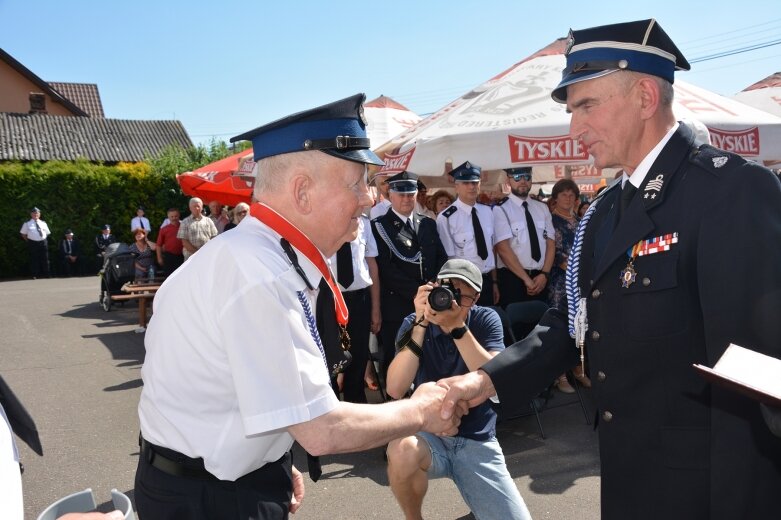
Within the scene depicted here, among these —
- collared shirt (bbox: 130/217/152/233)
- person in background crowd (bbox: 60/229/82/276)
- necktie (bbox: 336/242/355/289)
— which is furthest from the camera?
person in background crowd (bbox: 60/229/82/276)

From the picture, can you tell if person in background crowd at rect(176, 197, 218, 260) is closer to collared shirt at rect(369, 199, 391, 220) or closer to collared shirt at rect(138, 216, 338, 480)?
collared shirt at rect(369, 199, 391, 220)

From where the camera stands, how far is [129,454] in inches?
205

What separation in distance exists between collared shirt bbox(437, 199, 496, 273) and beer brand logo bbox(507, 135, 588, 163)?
4.13 feet

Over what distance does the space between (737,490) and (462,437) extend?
72.9 inches

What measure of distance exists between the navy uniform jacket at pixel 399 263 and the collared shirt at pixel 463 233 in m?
0.46

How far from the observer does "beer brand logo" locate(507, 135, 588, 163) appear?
229 inches

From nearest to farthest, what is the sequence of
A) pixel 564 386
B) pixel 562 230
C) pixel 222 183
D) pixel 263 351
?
pixel 263 351
pixel 564 386
pixel 562 230
pixel 222 183

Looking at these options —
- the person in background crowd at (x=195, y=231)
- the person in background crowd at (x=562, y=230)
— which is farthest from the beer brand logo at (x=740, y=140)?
the person in background crowd at (x=195, y=231)

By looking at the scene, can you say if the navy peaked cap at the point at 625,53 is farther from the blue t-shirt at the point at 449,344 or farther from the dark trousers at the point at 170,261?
the dark trousers at the point at 170,261

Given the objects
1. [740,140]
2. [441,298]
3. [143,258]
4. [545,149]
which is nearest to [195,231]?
[143,258]

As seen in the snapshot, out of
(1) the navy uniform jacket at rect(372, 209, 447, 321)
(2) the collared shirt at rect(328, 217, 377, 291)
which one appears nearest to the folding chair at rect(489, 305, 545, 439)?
(1) the navy uniform jacket at rect(372, 209, 447, 321)

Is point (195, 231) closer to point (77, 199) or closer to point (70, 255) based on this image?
point (70, 255)

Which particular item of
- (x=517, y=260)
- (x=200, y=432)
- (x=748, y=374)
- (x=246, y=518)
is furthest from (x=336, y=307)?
(x=517, y=260)

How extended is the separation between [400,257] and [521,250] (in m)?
1.57
